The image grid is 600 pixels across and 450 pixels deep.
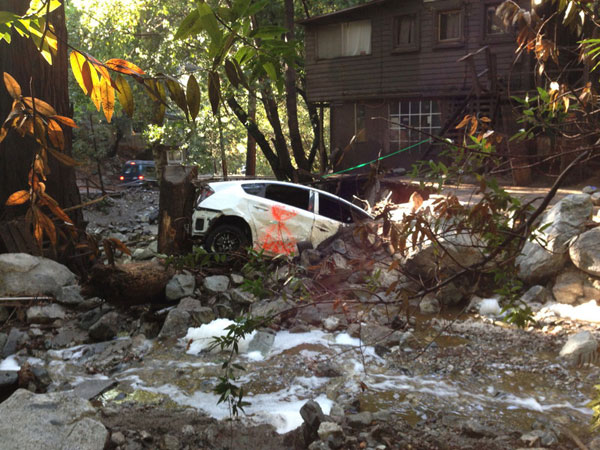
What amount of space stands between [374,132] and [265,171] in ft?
77.9

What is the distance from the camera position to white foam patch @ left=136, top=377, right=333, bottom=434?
5.23 m

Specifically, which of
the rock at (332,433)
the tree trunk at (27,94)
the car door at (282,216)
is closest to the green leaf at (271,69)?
the rock at (332,433)

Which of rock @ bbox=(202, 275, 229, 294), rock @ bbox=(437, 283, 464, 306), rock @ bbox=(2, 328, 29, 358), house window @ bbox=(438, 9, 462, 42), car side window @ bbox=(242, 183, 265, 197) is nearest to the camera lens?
rock @ bbox=(2, 328, 29, 358)

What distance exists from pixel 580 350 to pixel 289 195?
596 cm

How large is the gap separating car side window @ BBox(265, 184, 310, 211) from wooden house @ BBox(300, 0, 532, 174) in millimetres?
7431

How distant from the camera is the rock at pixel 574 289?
27.8 feet

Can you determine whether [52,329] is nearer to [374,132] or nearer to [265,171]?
[374,132]

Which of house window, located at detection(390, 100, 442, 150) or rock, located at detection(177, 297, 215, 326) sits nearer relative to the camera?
rock, located at detection(177, 297, 215, 326)

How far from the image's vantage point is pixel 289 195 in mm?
10797

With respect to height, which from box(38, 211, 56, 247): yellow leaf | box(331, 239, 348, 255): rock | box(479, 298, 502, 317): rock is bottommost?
box(479, 298, 502, 317): rock

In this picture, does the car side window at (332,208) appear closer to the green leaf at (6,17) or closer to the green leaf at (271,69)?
the green leaf at (271,69)

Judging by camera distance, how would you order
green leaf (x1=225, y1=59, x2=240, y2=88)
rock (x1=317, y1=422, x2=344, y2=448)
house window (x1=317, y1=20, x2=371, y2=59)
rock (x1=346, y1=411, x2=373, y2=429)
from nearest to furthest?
green leaf (x1=225, y1=59, x2=240, y2=88) → rock (x1=317, y1=422, x2=344, y2=448) → rock (x1=346, y1=411, x2=373, y2=429) → house window (x1=317, y1=20, x2=371, y2=59)

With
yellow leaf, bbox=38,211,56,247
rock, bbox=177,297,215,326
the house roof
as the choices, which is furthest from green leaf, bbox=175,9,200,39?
the house roof

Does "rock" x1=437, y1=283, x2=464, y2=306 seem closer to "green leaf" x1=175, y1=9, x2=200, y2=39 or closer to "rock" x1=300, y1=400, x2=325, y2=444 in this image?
"rock" x1=300, y1=400, x2=325, y2=444
